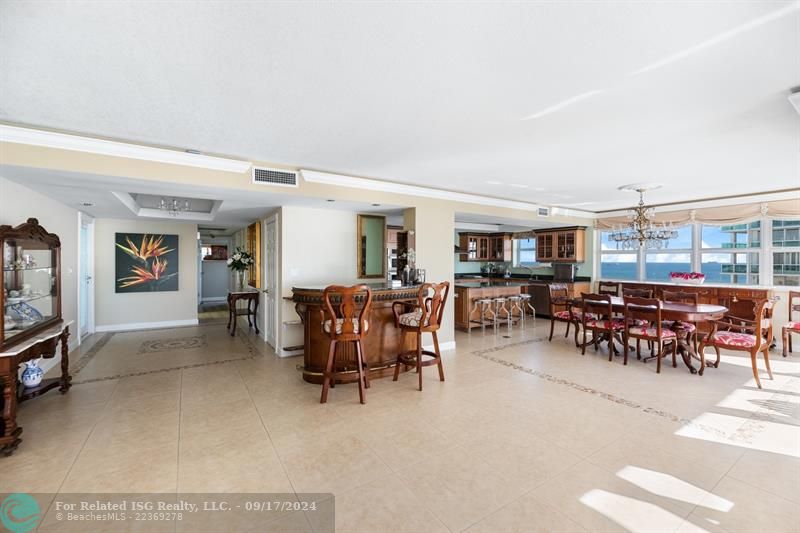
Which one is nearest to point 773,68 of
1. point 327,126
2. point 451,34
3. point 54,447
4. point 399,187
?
point 451,34

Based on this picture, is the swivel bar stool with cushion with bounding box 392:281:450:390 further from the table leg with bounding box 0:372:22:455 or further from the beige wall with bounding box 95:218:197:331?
the beige wall with bounding box 95:218:197:331

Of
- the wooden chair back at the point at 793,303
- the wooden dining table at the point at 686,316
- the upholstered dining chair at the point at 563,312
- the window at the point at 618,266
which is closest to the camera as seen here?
the wooden dining table at the point at 686,316

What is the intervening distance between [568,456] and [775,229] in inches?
246

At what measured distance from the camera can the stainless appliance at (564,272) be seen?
8414 mm

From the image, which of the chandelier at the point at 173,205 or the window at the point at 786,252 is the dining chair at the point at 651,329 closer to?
the window at the point at 786,252

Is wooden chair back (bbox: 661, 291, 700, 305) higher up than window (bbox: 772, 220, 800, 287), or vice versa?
window (bbox: 772, 220, 800, 287)

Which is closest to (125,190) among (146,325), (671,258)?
(146,325)

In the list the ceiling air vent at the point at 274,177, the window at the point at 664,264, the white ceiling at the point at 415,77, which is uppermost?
the white ceiling at the point at 415,77

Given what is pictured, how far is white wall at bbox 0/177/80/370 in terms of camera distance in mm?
3436

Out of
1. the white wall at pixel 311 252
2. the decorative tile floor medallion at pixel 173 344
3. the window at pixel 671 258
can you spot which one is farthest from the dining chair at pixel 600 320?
the decorative tile floor medallion at pixel 173 344

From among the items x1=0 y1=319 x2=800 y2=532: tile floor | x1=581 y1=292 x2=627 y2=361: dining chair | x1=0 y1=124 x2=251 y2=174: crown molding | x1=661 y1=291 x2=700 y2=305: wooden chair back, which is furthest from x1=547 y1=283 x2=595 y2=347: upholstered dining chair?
x1=0 y1=124 x2=251 y2=174: crown molding

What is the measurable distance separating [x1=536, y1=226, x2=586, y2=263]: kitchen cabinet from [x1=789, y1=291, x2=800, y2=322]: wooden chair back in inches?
130

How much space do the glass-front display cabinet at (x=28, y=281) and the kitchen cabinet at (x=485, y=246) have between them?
7784 millimetres

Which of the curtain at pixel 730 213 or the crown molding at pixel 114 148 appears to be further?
the curtain at pixel 730 213
